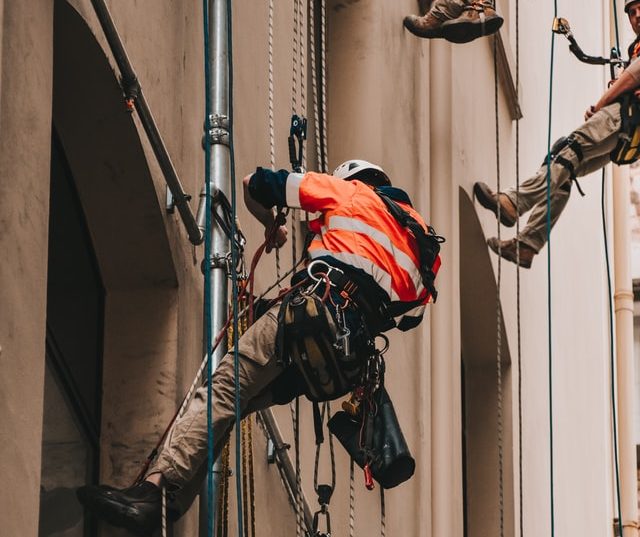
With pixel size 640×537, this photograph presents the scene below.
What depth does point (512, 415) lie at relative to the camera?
15.4 meters

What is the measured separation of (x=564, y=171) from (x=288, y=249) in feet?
11.7

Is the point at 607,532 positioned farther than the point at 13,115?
Yes

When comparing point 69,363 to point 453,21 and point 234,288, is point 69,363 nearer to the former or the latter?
point 234,288

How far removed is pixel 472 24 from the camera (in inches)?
484

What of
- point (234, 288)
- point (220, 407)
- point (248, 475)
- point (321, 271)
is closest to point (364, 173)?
point (321, 271)

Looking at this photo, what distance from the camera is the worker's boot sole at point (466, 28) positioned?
12.2 metres

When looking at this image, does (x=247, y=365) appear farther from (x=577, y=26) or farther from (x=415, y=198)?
(x=577, y=26)

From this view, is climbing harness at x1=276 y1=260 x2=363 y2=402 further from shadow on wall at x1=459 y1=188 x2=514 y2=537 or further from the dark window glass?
shadow on wall at x1=459 y1=188 x2=514 y2=537

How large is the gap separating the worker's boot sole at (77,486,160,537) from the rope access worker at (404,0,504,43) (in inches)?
218

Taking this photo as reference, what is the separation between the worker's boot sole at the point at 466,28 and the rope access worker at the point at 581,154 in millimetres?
923

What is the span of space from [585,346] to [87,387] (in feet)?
39.1

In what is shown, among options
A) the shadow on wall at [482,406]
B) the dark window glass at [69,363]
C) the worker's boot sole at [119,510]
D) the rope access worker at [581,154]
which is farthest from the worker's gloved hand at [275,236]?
the shadow on wall at [482,406]

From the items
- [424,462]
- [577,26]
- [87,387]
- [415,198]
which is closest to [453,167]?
[415,198]

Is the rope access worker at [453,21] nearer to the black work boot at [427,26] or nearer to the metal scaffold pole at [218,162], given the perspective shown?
the black work boot at [427,26]
